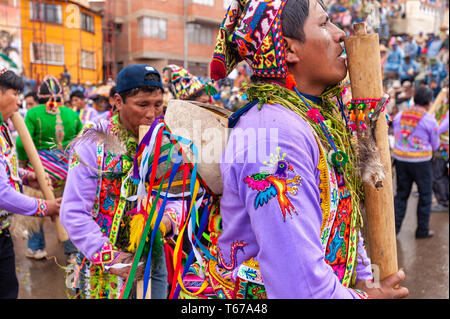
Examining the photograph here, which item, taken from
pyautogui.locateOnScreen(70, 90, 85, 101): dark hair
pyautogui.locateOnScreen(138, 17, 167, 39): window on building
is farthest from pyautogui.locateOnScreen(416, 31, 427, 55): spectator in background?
pyautogui.locateOnScreen(138, 17, 167, 39): window on building

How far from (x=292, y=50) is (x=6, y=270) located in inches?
101

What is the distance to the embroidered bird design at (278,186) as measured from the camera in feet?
3.65

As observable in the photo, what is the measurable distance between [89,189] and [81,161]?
6.7 inches

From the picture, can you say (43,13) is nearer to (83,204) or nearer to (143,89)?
(143,89)

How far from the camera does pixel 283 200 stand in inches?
43.8

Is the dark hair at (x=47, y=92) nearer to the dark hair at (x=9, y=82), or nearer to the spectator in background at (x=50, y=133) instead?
the spectator in background at (x=50, y=133)

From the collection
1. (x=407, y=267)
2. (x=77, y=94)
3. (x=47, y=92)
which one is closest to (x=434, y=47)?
(x=407, y=267)

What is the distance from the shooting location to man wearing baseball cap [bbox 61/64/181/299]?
2219 mm

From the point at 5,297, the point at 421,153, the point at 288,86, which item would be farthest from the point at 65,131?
the point at 421,153

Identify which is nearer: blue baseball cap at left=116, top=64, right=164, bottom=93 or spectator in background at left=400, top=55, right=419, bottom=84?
blue baseball cap at left=116, top=64, right=164, bottom=93

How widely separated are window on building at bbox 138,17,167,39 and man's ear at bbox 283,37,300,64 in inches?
38.2

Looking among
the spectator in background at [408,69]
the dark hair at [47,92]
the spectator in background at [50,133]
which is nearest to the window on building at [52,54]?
the dark hair at [47,92]

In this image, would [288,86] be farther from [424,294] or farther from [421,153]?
[421,153]

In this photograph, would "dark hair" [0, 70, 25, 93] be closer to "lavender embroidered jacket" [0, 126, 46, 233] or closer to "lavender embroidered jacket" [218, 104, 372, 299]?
"lavender embroidered jacket" [0, 126, 46, 233]
